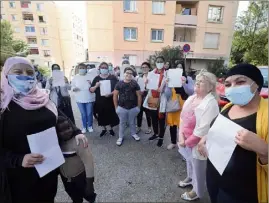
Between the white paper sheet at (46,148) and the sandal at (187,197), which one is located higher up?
the white paper sheet at (46,148)

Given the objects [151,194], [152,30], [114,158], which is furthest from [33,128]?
[152,30]

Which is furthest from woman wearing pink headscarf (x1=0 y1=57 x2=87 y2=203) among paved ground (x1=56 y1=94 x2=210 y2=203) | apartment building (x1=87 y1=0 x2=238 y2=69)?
apartment building (x1=87 y1=0 x2=238 y2=69)

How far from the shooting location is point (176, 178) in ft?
9.12

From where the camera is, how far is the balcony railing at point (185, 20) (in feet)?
53.5

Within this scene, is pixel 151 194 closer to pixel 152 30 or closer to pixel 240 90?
pixel 240 90

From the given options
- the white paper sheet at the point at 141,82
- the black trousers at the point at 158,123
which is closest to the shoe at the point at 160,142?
the black trousers at the point at 158,123

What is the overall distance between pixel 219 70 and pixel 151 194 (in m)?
16.1

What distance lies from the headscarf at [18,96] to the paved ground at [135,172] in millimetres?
1605

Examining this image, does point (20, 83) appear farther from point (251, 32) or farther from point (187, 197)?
point (251, 32)

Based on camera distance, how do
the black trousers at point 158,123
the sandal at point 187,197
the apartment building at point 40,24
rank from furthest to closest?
the apartment building at point 40,24 → the black trousers at point 158,123 → the sandal at point 187,197

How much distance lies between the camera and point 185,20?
54.0 feet

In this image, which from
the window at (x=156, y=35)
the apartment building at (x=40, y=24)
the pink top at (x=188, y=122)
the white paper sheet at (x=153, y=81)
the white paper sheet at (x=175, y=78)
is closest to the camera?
the pink top at (x=188, y=122)

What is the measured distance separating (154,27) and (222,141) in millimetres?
16546

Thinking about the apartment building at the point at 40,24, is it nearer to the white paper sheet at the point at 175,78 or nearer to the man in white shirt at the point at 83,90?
the man in white shirt at the point at 83,90
